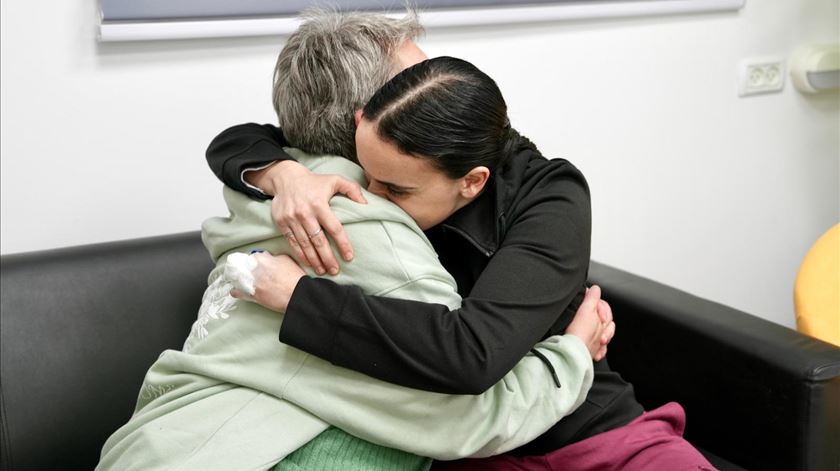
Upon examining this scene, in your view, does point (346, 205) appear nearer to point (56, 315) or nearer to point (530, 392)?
point (530, 392)

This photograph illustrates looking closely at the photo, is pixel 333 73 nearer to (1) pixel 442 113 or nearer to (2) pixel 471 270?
(1) pixel 442 113

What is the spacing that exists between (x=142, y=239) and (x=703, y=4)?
161cm

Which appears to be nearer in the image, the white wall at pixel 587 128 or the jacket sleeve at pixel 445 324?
the jacket sleeve at pixel 445 324

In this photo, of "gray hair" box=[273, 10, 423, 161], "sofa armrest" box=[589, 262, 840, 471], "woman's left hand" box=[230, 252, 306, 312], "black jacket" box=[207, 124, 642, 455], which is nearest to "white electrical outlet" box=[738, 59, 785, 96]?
"sofa armrest" box=[589, 262, 840, 471]

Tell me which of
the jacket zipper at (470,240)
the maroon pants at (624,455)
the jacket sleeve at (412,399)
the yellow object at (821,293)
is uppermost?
the jacket zipper at (470,240)

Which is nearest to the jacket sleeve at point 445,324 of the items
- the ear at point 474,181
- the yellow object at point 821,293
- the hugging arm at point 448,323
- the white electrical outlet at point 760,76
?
the hugging arm at point 448,323

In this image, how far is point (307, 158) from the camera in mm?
1470

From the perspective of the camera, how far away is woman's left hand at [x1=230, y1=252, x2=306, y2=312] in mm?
1255

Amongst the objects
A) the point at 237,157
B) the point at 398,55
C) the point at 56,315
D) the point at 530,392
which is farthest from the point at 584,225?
the point at 56,315

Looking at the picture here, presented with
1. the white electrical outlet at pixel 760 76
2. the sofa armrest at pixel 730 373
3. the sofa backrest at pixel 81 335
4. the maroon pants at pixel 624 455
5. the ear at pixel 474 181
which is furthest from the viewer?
the white electrical outlet at pixel 760 76

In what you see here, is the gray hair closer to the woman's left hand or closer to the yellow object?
the woman's left hand

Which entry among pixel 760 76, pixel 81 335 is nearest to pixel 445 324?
pixel 81 335

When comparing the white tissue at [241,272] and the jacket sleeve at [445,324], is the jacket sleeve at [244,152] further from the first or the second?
the jacket sleeve at [445,324]

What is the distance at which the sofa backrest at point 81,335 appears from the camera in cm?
168
